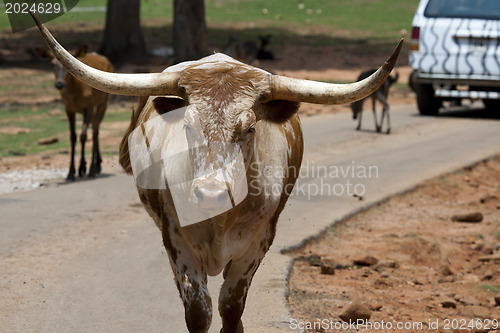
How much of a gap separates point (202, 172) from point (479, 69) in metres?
12.0

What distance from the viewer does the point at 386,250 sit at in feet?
27.6

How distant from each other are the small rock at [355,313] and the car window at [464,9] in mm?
Result: 10530

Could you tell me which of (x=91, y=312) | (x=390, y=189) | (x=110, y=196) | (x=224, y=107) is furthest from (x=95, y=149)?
(x=224, y=107)

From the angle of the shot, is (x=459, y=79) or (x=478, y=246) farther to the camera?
(x=459, y=79)

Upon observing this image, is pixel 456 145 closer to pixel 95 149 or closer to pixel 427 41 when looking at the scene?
pixel 427 41

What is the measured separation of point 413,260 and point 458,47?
27.0ft

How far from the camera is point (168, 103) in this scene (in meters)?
4.64

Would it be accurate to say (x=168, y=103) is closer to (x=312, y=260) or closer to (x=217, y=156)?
(x=217, y=156)

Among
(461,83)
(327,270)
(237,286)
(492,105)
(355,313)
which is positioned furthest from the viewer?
(492,105)

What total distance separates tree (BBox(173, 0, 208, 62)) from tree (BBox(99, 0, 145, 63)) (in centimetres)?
294

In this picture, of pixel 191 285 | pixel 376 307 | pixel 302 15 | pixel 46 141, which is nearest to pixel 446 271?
pixel 376 307

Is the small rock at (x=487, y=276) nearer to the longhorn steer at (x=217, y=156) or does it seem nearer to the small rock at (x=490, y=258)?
the small rock at (x=490, y=258)

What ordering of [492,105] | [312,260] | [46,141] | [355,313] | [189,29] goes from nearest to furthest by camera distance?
[355,313] < [312,260] < [46,141] < [492,105] < [189,29]

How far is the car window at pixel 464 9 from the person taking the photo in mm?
15481
